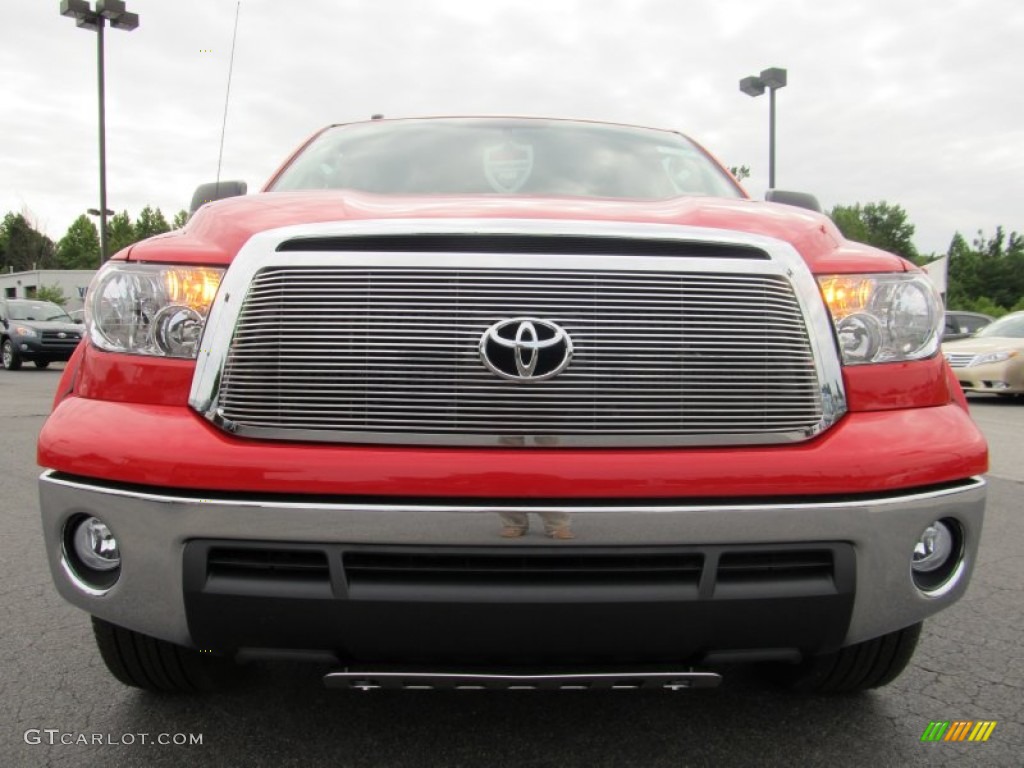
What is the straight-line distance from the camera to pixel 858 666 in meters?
2.22

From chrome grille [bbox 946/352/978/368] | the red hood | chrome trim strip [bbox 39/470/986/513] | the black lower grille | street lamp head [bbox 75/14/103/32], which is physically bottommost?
the black lower grille

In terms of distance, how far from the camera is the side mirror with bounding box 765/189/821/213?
3159 mm

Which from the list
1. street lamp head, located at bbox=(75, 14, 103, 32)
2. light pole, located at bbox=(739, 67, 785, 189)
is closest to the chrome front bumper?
light pole, located at bbox=(739, 67, 785, 189)

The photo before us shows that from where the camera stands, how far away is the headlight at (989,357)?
12.0m

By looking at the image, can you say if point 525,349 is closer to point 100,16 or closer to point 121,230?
point 100,16

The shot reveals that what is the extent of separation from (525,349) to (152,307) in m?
0.88

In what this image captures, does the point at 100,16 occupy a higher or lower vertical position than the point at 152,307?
higher

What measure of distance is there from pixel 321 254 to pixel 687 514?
0.94m

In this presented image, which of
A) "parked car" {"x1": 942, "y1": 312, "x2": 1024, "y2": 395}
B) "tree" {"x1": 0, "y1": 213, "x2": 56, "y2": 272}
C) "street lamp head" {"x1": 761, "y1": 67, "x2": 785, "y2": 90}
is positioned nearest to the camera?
"parked car" {"x1": 942, "y1": 312, "x2": 1024, "y2": 395}

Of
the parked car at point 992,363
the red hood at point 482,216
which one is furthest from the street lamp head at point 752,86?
the red hood at point 482,216

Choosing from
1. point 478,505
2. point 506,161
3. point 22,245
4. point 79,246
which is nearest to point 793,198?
point 506,161

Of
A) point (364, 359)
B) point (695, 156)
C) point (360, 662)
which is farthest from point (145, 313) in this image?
point (695, 156)

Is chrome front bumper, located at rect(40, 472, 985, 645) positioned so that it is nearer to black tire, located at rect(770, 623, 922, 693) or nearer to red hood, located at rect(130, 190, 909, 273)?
black tire, located at rect(770, 623, 922, 693)

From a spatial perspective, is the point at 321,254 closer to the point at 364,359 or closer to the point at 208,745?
the point at 364,359
